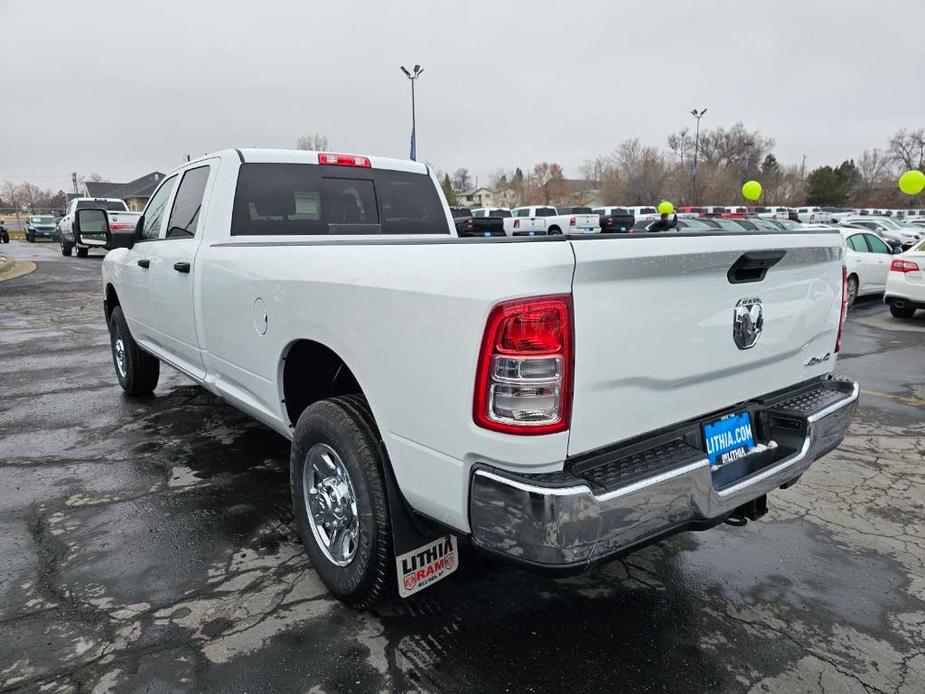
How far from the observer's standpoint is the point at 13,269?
67.3 feet

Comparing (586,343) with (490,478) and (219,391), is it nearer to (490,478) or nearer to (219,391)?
(490,478)

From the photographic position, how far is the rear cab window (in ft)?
13.2

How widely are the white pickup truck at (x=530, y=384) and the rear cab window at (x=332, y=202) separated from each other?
2.02ft

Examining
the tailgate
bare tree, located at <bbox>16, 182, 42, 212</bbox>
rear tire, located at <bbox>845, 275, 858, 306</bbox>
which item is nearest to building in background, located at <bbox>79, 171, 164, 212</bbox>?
bare tree, located at <bbox>16, 182, 42, 212</bbox>

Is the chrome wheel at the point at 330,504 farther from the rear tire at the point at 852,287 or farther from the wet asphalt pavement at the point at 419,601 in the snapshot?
the rear tire at the point at 852,287

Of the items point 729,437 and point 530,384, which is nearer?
point 530,384


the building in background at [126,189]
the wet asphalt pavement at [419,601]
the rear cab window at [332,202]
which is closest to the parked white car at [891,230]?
the wet asphalt pavement at [419,601]

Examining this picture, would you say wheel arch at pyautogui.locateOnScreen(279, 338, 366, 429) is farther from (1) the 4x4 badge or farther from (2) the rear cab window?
(1) the 4x4 badge

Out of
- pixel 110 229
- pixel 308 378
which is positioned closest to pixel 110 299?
pixel 110 229

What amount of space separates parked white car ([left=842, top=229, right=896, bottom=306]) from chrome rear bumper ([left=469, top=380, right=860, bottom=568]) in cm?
1242

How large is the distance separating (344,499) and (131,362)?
4109 mm

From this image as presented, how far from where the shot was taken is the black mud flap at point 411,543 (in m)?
2.38

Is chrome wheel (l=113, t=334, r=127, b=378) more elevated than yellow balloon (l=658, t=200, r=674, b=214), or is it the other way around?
yellow balloon (l=658, t=200, r=674, b=214)

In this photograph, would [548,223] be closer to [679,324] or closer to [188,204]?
[188,204]
